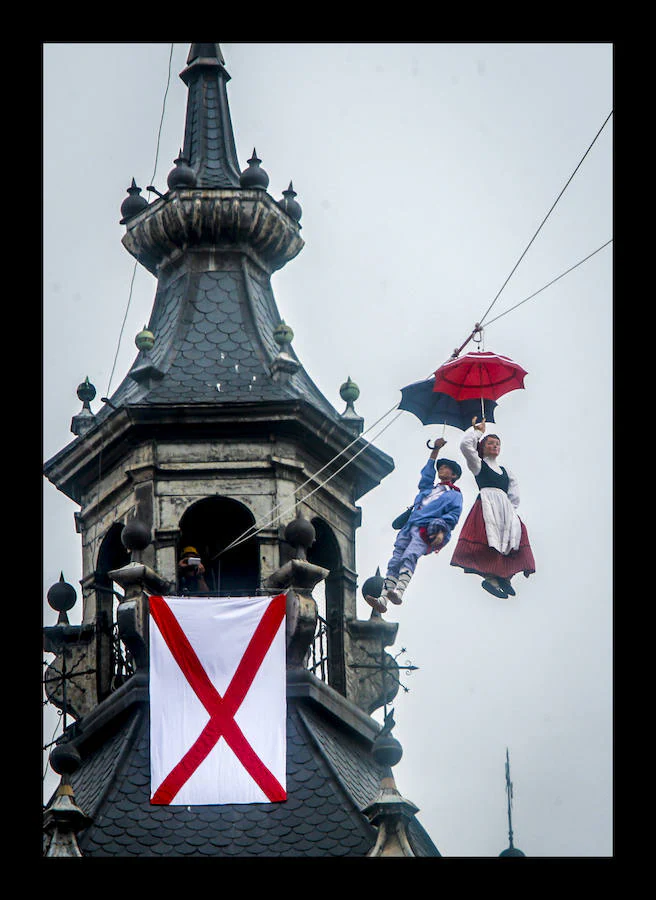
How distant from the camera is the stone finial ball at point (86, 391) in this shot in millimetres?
51938

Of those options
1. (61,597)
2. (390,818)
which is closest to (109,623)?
(61,597)

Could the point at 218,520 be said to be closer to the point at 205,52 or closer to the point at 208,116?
the point at 208,116

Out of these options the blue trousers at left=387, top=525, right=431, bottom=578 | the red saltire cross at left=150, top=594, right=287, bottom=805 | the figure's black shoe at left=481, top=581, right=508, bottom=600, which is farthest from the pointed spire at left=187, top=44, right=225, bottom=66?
the figure's black shoe at left=481, top=581, right=508, bottom=600

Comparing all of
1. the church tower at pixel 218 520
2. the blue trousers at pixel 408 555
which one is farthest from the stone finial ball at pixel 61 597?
the blue trousers at pixel 408 555

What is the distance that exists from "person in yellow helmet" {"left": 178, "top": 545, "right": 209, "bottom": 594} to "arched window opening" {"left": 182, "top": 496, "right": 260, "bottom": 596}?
1.35m

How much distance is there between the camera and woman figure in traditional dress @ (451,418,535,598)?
4438 cm

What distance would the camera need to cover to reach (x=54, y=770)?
153 ft

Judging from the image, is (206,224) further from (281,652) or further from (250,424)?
(281,652)

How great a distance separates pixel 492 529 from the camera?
44406 mm

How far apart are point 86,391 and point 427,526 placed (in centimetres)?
827

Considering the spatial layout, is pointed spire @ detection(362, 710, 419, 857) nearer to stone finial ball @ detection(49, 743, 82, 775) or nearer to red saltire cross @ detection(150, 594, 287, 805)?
red saltire cross @ detection(150, 594, 287, 805)
